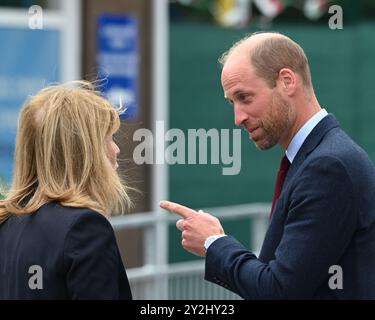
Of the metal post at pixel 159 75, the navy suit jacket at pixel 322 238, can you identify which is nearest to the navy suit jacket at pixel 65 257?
the navy suit jacket at pixel 322 238

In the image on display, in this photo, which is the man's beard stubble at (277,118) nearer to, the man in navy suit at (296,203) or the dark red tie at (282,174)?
the man in navy suit at (296,203)

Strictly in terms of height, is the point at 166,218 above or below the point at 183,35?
below

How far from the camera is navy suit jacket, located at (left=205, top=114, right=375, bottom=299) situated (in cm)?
277

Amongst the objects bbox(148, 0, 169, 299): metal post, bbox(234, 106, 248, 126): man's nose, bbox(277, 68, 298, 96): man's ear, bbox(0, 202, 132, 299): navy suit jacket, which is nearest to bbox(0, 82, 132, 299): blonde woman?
bbox(0, 202, 132, 299): navy suit jacket

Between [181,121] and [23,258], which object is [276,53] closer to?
[23,258]

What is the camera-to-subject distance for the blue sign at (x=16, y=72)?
7.76 meters

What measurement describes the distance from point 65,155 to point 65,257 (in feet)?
1.02

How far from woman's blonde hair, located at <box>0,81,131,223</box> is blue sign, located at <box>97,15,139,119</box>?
5.33 meters

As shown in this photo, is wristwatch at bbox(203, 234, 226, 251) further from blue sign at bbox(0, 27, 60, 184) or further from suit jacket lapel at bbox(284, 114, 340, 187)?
blue sign at bbox(0, 27, 60, 184)

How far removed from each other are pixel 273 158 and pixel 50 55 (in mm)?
2349

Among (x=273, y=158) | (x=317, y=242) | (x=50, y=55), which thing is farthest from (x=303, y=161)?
(x=273, y=158)

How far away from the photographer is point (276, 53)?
306 cm

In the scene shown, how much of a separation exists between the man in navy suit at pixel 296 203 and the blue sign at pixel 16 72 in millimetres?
4700

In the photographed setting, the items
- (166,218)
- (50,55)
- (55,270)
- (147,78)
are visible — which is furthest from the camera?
(147,78)
